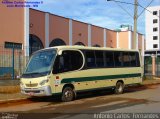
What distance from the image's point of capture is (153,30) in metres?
114

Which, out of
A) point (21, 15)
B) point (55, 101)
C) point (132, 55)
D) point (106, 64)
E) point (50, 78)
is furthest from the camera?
point (21, 15)

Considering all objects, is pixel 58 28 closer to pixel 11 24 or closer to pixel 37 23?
pixel 37 23

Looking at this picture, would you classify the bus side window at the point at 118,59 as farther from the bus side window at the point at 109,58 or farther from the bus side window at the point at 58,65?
the bus side window at the point at 58,65

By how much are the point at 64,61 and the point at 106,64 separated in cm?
377

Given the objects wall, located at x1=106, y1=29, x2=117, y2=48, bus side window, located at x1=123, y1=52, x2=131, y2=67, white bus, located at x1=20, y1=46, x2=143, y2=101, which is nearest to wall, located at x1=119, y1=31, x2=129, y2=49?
wall, located at x1=106, y1=29, x2=117, y2=48

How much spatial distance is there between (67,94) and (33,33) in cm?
1723

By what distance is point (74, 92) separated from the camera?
60.8 feet

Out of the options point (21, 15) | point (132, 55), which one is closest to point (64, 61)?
point (132, 55)

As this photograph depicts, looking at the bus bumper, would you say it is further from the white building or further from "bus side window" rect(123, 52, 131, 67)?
the white building

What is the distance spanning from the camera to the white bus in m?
17.2

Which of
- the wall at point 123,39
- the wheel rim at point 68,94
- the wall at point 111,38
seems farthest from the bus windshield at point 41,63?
the wall at point 123,39

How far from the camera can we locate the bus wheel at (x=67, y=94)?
17938mm

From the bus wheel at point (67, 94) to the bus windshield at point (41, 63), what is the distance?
4.82ft

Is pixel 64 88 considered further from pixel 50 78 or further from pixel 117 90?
pixel 117 90
